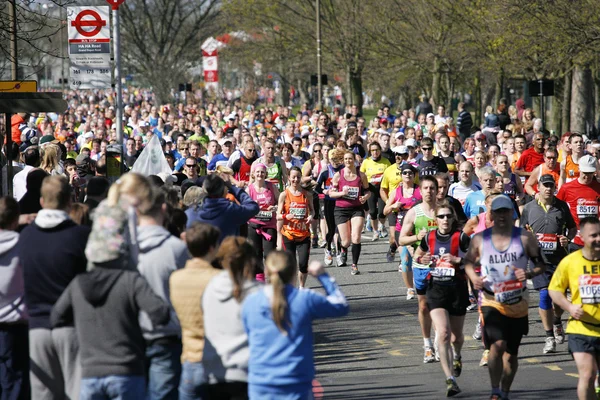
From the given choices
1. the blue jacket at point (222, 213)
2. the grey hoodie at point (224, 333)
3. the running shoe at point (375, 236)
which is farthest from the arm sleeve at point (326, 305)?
the running shoe at point (375, 236)

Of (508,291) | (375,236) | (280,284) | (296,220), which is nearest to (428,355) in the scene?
(508,291)

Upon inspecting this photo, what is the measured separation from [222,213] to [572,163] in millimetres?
7101

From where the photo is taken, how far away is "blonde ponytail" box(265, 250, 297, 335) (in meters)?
6.00

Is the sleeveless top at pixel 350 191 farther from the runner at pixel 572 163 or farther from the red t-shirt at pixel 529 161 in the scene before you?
the runner at pixel 572 163

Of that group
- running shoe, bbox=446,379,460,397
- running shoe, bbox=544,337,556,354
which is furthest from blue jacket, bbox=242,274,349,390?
running shoe, bbox=544,337,556,354

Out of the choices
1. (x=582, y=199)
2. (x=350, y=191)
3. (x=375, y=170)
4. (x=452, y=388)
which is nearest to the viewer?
(x=452, y=388)

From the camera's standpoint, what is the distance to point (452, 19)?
36531 mm

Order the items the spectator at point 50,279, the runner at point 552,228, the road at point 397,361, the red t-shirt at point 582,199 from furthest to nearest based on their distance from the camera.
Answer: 1. the red t-shirt at point 582,199
2. the runner at point 552,228
3. the road at point 397,361
4. the spectator at point 50,279

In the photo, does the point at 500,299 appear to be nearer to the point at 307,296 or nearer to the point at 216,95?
the point at 307,296

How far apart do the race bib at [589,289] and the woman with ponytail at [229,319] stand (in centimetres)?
274

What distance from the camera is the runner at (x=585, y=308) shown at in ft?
26.1

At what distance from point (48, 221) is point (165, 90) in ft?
171

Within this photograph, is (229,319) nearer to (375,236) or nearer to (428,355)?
(428,355)

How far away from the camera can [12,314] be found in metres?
7.23
